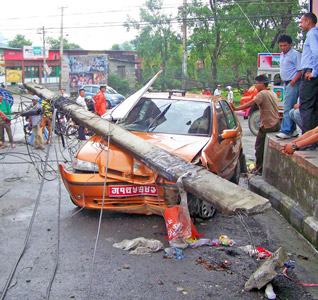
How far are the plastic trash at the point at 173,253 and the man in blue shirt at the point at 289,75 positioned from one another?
3400 mm

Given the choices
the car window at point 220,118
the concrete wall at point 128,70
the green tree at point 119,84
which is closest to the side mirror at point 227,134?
the car window at point 220,118

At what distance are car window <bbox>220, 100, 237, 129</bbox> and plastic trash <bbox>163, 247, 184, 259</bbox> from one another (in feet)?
11.3

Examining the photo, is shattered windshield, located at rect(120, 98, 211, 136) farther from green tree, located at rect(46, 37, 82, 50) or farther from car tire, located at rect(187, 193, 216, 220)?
green tree, located at rect(46, 37, 82, 50)

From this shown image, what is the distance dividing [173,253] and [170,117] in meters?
2.60

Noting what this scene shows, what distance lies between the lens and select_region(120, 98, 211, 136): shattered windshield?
6.11 m

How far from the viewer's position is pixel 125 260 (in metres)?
4.12

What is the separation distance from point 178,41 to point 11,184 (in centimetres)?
3164

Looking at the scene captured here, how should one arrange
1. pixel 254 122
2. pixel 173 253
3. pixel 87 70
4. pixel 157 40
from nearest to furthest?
pixel 173 253, pixel 254 122, pixel 157 40, pixel 87 70

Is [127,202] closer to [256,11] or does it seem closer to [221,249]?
[221,249]

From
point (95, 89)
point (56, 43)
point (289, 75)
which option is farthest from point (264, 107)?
point (56, 43)

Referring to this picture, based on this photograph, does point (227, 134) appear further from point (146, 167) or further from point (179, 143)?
point (146, 167)

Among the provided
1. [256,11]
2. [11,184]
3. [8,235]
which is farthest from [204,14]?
[8,235]

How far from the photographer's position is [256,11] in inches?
1075

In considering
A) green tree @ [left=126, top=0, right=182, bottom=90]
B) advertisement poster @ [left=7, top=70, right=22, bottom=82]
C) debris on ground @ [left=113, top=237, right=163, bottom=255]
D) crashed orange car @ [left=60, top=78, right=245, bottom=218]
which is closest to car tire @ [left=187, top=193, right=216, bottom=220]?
crashed orange car @ [left=60, top=78, right=245, bottom=218]
